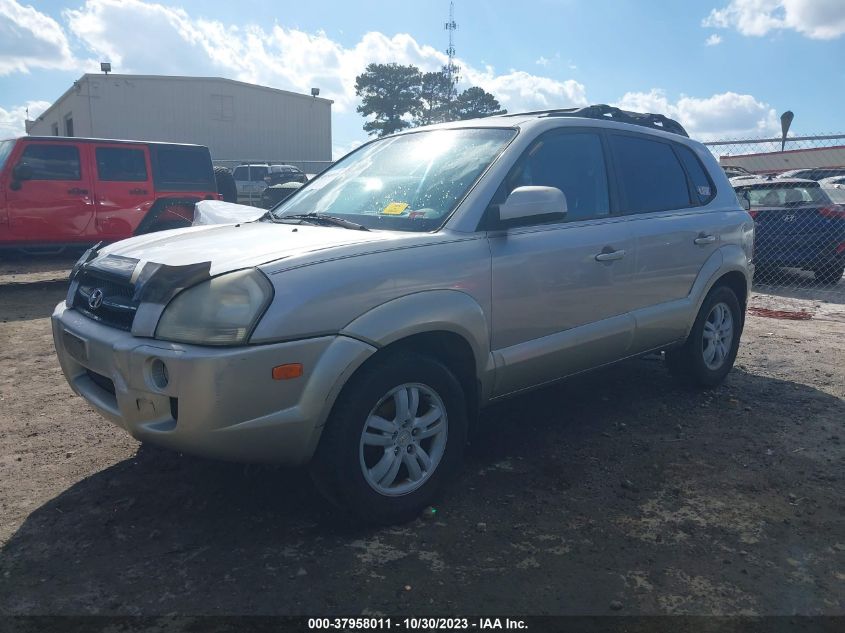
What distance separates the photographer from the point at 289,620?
239 centimetres

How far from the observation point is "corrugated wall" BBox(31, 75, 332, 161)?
27.8 m

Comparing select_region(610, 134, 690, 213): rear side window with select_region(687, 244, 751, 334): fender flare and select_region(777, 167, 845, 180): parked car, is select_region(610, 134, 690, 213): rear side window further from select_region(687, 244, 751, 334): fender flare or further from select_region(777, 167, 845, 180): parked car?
select_region(777, 167, 845, 180): parked car

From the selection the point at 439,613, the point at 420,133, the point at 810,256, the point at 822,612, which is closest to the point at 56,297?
the point at 420,133

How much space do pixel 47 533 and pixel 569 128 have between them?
3.27 meters

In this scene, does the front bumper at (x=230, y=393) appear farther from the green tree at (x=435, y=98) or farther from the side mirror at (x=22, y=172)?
the green tree at (x=435, y=98)

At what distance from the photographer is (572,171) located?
3959mm

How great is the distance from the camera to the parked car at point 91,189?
9.84m

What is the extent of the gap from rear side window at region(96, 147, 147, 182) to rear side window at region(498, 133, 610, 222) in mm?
8583

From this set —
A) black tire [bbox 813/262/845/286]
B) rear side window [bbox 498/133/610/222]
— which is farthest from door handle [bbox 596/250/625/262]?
black tire [bbox 813/262/845/286]

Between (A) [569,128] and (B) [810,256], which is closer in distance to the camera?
(A) [569,128]

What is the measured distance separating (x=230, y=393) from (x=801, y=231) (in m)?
10.1

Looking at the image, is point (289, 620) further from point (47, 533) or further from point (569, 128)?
point (569, 128)

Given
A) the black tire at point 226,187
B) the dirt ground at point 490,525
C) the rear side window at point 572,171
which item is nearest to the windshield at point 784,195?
the dirt ground at point 490,525

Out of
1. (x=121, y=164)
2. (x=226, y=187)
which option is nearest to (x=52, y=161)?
(x=121, y=164)
